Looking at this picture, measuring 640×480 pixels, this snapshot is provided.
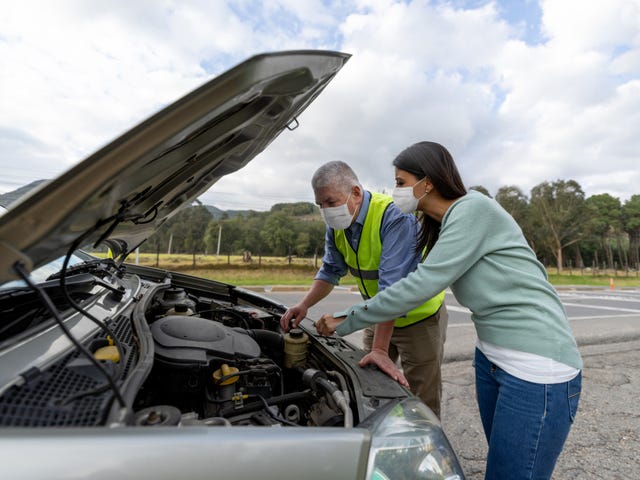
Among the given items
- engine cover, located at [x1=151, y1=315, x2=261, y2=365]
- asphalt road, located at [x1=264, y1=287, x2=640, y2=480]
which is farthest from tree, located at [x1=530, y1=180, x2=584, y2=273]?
engine cover, located at [x1=151, y1=315, x2=261, y2=365]

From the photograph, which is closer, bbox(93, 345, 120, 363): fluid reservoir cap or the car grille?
the car grille

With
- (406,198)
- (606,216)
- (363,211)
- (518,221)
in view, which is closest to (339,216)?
(363,211)

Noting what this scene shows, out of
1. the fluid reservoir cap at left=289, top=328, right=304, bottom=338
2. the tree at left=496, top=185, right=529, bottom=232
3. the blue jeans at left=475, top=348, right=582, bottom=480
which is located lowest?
the blue jeans at left=475, top=348, right=582, bottom=480

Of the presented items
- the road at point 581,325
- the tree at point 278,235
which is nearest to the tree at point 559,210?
the tree at point 278,235

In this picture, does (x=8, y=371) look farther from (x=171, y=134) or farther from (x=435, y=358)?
(x=435, y=358)

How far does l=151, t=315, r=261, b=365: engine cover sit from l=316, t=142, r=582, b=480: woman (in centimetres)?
63

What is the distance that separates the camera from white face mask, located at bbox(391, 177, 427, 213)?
5.76ft

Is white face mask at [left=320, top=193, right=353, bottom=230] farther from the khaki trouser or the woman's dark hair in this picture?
the khaki trouser

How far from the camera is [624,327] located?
6.90m

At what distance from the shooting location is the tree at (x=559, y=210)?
1389 inches

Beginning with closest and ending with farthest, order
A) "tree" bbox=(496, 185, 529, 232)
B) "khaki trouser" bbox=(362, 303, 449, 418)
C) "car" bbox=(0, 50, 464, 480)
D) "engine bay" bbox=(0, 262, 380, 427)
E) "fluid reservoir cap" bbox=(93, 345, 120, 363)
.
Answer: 1. "car" bbox=(0, 50, 464, 480)
2. "engine bay" bbox=(0, 262, 380, 427)
3. "fluid reservoir cap" bbox=(93, 345, 120, 363)
4. "khaki trouser" bbox=(362, 303, 449, 418)
5. "tree" bbox=(496, 185, 529, 232)

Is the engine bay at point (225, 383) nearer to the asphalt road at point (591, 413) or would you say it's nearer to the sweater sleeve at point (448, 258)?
the sweater sleeve at point (448, 258)

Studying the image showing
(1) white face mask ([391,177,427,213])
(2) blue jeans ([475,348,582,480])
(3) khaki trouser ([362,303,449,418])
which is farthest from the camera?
(3) khaki trouser ([362,303,449,418])

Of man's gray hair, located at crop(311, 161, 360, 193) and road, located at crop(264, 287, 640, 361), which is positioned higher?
man's gray hair, located at crop(311, 161, 360, 193)
